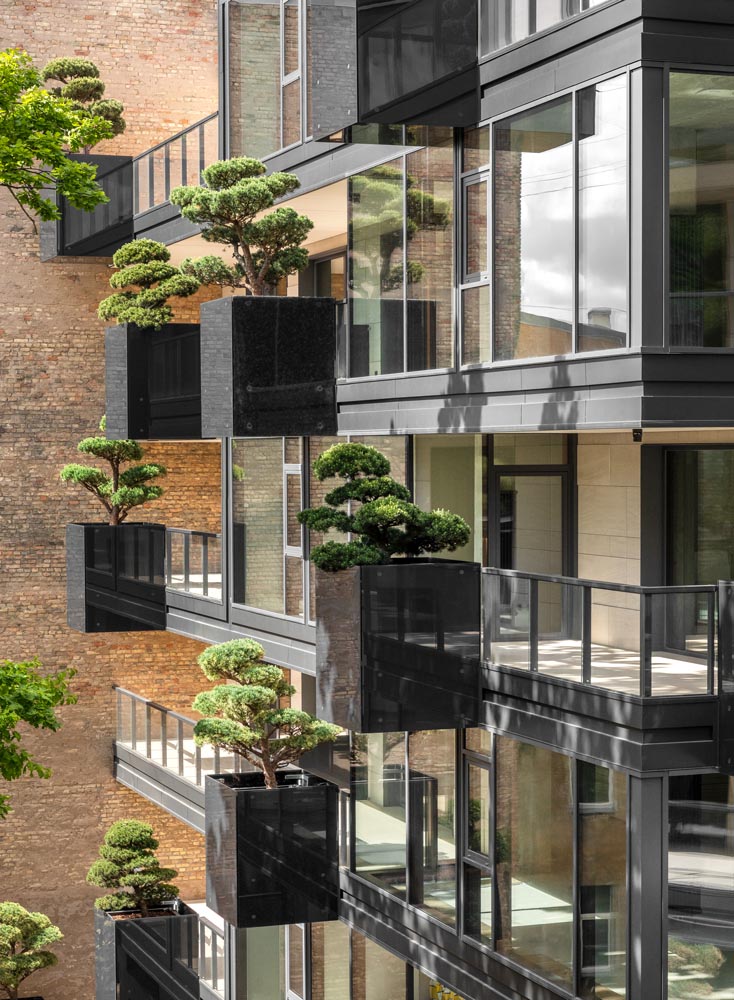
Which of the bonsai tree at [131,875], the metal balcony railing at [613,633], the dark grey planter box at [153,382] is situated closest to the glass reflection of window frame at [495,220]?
the metal balcony railing at [613,633]

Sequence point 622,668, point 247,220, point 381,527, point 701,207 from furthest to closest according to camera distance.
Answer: point 247,220 → point 381,527 → point 622,668 → point 701,207

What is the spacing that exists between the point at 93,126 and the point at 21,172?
1040 mm

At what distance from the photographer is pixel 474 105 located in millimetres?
12766

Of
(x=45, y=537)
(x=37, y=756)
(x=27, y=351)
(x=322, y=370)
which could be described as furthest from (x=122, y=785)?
(x=322, y=370)

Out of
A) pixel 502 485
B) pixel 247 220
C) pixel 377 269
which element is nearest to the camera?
pixel 502 485

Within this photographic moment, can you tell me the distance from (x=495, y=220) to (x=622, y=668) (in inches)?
152

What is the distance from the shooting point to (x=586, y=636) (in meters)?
11.4

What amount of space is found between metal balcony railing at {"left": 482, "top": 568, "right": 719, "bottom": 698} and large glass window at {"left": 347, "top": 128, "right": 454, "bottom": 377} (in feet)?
8.39

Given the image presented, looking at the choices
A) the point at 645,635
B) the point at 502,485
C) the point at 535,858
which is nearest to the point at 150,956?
the point at 535,858

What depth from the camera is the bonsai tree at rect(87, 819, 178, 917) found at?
68.6ft

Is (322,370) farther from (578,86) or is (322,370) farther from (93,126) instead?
(578,86)

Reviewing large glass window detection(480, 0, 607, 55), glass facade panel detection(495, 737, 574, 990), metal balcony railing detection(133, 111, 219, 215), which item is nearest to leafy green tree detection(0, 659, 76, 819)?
glass facade panel detection(495, 737, 574, 990)

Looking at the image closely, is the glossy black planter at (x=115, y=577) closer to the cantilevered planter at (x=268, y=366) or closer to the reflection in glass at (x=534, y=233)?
the cantilevered planter at (x=268, y=366)

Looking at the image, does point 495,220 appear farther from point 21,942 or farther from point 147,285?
point 21,942
